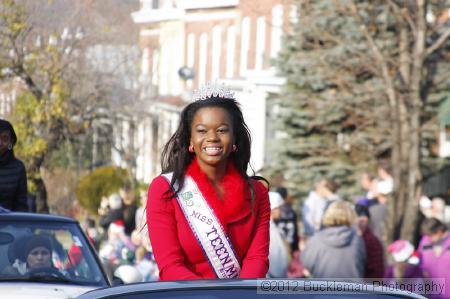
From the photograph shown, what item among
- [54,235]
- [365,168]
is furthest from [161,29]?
[54,235]

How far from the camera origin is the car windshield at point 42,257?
883 centimetres

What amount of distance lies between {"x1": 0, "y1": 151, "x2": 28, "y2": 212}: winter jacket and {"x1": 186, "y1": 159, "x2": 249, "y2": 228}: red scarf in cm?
430

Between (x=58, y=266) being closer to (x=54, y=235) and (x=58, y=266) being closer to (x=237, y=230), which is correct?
(x=54, y=235)

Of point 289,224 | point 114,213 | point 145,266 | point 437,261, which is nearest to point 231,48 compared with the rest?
point 114,213

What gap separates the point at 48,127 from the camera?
18.6 meters

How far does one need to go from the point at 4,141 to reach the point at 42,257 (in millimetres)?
1358

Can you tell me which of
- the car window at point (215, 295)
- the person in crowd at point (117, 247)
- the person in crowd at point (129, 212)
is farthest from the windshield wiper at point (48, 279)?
the person in crowd at point (129, 212)

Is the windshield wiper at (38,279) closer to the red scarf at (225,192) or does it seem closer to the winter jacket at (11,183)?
the winter jacket at (11,183)

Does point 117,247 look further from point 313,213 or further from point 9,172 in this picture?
point 9,172

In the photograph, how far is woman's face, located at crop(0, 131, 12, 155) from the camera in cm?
994

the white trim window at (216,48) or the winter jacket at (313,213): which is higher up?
the white trim window at (216,48)

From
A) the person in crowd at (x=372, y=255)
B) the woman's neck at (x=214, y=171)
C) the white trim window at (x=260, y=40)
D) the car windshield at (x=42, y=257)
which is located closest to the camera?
the woman's neck at (x=214, y=171)

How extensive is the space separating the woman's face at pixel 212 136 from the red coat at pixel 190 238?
0.67 feet

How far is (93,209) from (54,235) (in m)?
22.8
